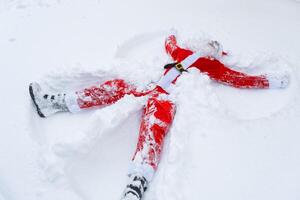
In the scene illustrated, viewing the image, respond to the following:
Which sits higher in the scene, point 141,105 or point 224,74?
point 224,74

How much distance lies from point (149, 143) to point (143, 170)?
13cm

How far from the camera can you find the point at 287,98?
1.92m

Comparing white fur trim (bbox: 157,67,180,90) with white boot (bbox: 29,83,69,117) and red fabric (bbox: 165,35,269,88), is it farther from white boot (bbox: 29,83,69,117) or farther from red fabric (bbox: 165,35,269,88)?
white boot (bbox: 29,83,69,117)

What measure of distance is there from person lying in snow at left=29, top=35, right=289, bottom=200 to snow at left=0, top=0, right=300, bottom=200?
0.05 metres

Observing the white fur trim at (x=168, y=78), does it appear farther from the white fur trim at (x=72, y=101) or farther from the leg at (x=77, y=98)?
the white fur trim at (x=72, y=101)

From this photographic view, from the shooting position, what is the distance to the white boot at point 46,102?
69.6 inches

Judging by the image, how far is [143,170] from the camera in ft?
4.85

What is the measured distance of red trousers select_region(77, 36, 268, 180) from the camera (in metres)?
1.54

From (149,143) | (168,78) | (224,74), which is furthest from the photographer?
(224,74)

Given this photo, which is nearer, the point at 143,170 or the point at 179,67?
the point at 143,170

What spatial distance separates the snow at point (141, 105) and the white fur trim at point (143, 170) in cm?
4

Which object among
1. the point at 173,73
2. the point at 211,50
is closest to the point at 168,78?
the point at 173,73

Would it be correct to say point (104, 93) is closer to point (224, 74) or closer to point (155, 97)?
point (155, 97)

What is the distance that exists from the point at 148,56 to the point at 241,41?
2.02 feet
